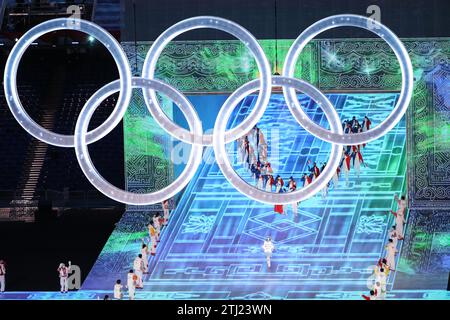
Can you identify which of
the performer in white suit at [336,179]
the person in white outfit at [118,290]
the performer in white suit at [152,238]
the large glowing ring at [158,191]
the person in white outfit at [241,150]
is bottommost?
the person in white outfit at [118,290]

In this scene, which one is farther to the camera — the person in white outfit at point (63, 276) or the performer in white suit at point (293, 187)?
the performer in white suit at point (293, 187)

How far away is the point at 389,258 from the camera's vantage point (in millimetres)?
16703

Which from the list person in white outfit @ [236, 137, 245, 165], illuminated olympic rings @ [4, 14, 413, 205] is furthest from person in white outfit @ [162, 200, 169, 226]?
illuminated olympic rings @ [4, 14, 413, 205]

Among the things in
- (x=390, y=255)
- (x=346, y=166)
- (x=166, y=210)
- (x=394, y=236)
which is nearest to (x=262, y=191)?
(x=390, y=255)

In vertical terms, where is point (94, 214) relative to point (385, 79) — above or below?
below

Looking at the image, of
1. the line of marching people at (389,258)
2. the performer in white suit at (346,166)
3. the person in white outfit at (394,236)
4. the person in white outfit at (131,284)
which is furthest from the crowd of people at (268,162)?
the person in white outfit at (131,284)

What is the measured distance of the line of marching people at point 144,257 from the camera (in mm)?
15859

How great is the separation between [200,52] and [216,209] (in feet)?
8.89

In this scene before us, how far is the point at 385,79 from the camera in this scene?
1909 centimetres

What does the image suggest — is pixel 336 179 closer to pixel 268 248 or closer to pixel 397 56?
pixel 268 248

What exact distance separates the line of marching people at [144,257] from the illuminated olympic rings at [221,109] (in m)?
4.24

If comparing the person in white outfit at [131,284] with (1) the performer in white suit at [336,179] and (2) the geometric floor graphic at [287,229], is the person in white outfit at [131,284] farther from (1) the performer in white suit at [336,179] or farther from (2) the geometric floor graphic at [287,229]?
(1) the performer in white suit at [336,179]
